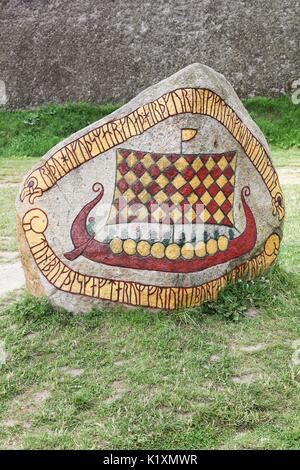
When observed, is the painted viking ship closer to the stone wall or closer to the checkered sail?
the checkered sail

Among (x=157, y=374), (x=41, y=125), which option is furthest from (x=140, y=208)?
(x=41, y=125)

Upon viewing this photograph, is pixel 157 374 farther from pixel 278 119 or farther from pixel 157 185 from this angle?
pixel 278 119

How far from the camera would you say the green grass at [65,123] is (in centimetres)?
1047

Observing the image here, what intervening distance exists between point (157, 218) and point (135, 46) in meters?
9.35

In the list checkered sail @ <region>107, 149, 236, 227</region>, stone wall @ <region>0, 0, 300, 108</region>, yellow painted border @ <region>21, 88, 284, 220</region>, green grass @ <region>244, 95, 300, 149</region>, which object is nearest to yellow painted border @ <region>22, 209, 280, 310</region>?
yellow painted border @ <region>21, 88, 284, 220</region>

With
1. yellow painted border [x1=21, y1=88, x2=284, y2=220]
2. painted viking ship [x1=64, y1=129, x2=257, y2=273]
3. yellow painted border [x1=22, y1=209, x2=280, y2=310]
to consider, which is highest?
yellow painted border [x1=21, y1=88, x2=284, y2=220]

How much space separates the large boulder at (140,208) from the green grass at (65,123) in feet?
21.5

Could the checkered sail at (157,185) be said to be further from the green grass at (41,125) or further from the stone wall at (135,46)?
the stone wall at (135,46)

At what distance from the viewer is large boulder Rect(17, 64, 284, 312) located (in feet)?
12.3

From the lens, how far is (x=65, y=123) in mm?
11391

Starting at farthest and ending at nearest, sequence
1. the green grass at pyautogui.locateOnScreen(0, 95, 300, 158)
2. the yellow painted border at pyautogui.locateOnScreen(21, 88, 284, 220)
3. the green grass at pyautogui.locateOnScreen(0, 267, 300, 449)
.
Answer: the green grass at pyautogui.locateOnScreen(0, 95, 300, 158) < the yellow painted border at pyautogui.locateOnScreen(21, 88, 284, 220) < the green grass at pyautogui.locateOnScreen(0, 267, 300, 449)

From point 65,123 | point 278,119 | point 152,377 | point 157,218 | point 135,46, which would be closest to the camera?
point 152,377

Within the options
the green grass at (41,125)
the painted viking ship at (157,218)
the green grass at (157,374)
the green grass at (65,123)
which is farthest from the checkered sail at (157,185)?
the green grass at (41,125)

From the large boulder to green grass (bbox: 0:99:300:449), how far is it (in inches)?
4.9
